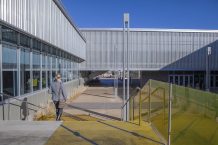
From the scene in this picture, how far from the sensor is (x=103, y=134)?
8695 millimetres

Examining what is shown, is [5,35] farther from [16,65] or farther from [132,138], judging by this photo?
[132,138]

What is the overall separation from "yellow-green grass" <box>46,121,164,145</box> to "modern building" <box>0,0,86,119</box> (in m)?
2.78

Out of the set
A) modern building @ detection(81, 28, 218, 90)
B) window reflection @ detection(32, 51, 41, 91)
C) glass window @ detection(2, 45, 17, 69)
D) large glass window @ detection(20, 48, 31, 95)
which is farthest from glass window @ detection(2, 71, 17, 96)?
modern building @ detection(81, 28, 218, 90)

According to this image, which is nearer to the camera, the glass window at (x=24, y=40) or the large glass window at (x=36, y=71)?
the glass window at (x=24, y=40)

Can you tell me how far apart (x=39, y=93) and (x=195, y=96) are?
39.0 ft

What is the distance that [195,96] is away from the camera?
19.6 feet

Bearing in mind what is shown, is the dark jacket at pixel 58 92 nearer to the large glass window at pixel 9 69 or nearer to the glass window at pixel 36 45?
the large glass window at pixel 9 69

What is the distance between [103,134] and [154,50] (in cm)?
4824

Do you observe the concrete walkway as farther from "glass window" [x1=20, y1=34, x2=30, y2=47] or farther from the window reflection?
"glass window" [x1=20, y1=34, x2=30, y2=47]

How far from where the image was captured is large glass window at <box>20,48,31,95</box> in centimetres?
1383

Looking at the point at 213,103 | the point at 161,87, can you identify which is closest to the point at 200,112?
the point at 213,103


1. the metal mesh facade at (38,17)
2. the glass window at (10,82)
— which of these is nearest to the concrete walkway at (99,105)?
the metal mesh facade at (38,17)

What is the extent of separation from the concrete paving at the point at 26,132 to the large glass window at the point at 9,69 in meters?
2.02

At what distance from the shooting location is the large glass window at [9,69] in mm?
11438
